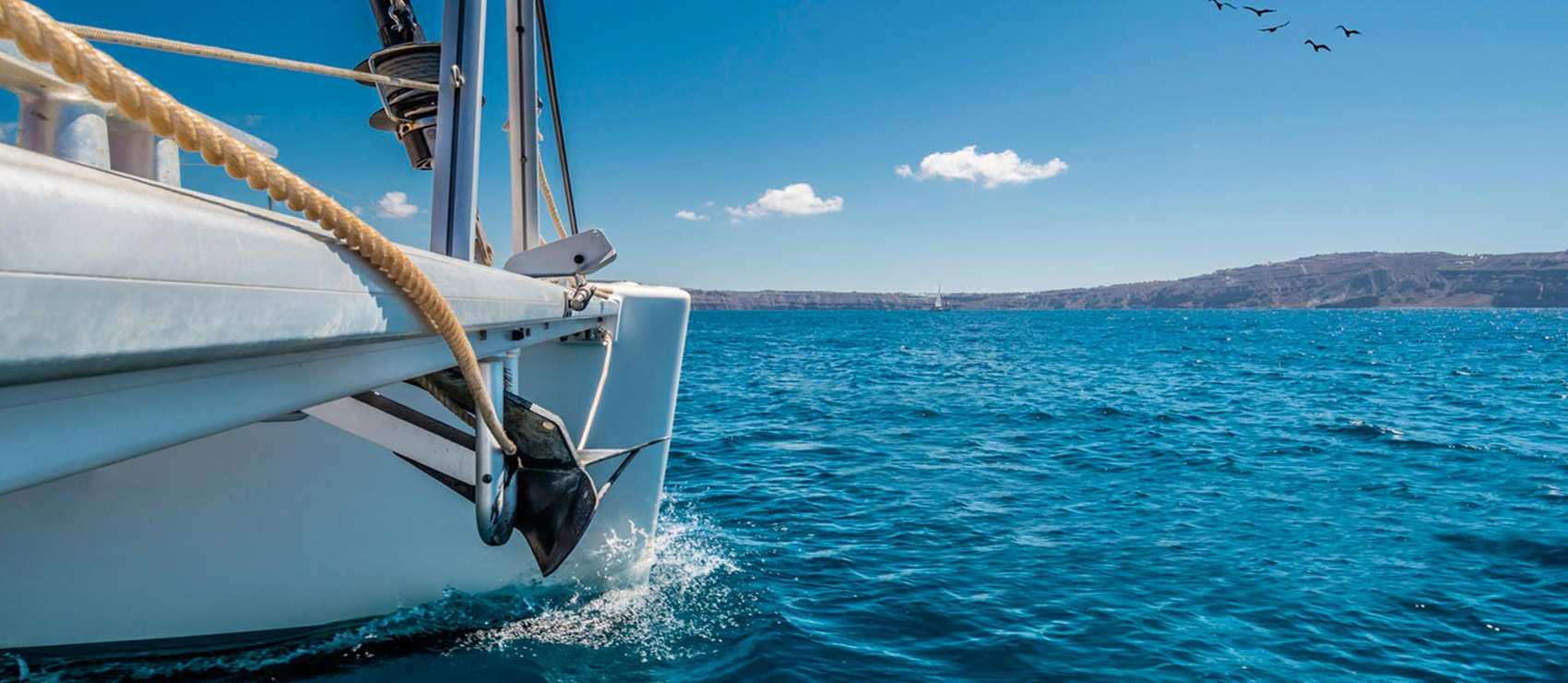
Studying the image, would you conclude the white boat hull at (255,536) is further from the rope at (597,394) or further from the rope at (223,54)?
the rope at (223,54)

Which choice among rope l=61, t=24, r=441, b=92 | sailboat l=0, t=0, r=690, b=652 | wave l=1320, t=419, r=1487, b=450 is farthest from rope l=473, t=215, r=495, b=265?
wave l=1320, t=419, r=1487, b=450

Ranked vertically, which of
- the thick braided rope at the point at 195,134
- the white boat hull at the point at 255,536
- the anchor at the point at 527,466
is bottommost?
the white boat hull at the point at 255,536

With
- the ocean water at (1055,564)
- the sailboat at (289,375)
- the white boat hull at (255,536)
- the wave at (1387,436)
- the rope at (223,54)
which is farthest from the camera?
the wave at (1387,436)

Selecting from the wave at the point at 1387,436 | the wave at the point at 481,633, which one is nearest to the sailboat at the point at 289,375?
the wave at the point at 481,633

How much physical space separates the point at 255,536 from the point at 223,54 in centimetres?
274

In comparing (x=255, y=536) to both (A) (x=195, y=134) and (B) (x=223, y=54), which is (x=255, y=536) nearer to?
(B) (x=223, y=54)

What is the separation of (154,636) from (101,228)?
5.03 metres

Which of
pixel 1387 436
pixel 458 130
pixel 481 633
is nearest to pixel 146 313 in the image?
pixel 458 130

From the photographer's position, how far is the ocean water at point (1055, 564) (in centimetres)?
493

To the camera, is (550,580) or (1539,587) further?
(1539,587)

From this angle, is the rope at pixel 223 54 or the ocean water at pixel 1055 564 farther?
the ocean water at pixel 1055 564

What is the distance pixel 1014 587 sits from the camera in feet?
21.0

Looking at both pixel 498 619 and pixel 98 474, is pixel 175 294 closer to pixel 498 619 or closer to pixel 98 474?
pixel 98 474

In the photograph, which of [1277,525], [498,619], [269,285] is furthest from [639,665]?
[1277,525]
